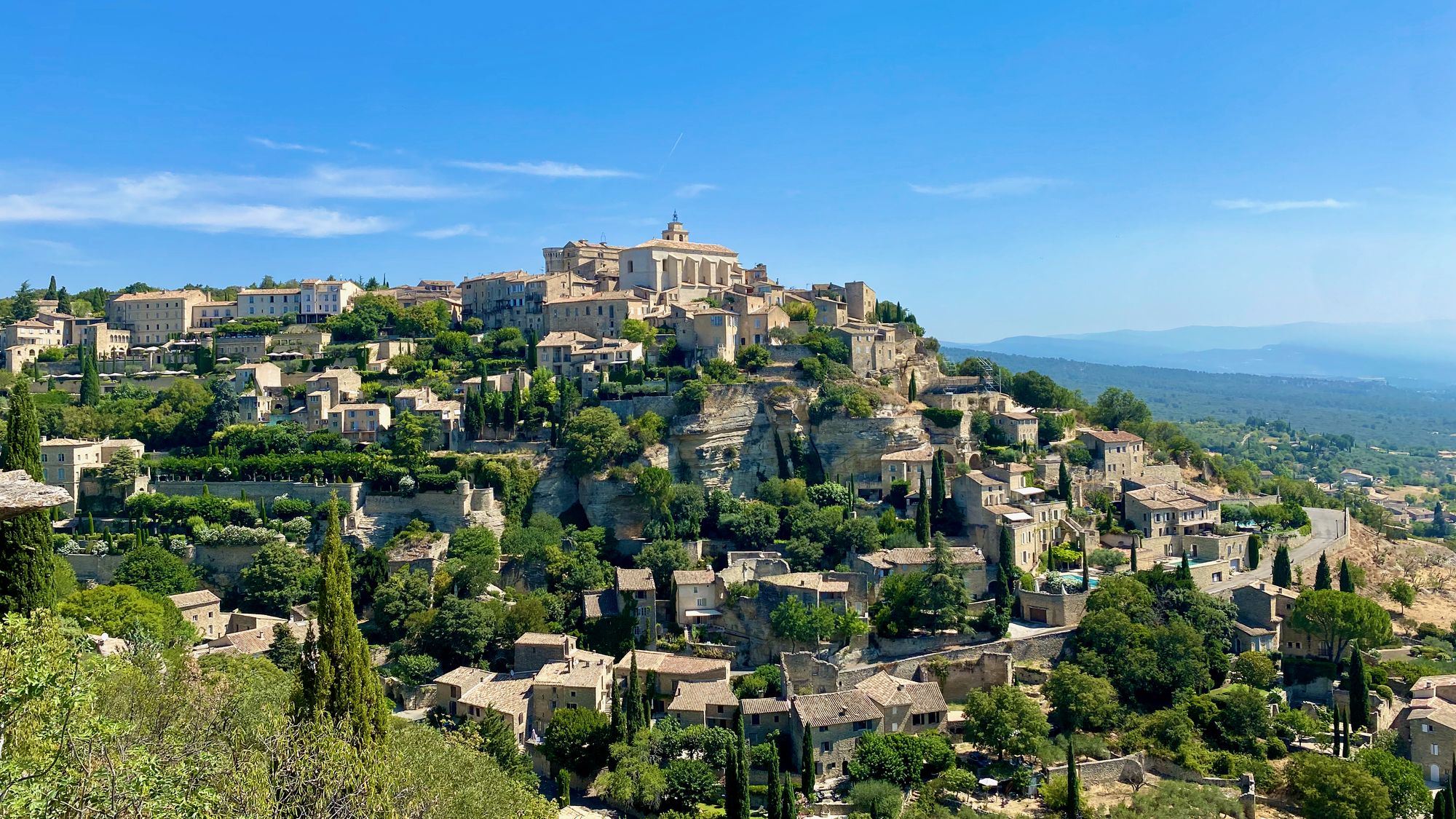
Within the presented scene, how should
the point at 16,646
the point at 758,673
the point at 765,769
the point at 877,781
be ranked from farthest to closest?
the point at 758,673 < the point at 765,769 < the point at 877,781 < the point at 16,646

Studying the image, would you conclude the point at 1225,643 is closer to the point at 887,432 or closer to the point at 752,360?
the point at 887,432

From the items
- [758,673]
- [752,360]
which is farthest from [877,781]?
[752,360]

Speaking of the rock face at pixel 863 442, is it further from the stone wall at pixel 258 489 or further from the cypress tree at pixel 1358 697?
the stone wall at pixel 258 489

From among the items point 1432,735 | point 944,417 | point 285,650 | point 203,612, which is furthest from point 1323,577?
point 203,612

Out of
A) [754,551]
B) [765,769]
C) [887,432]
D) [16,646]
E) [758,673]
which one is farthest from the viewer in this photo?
[887,432]

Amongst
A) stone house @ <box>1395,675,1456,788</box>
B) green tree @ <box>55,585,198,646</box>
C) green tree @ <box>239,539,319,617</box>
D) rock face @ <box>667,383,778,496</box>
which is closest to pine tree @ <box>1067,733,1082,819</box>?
stone house @ <box>1395,675,1456,788</box>

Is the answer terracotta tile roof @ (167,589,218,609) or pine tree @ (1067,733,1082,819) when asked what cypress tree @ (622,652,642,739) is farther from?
terracotta tile roof @ (167,589,218,609)
